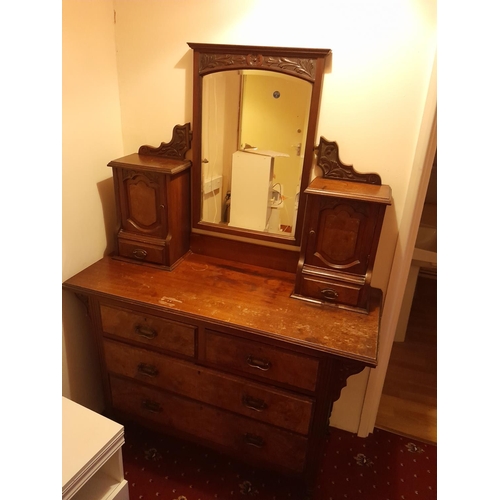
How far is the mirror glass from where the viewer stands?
4.63ft

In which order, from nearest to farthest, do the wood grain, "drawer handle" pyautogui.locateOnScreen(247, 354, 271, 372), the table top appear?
the table top
"drawer handle" pyautogui.locateOnScreen(247, 354, 271, 372)
the wood grain

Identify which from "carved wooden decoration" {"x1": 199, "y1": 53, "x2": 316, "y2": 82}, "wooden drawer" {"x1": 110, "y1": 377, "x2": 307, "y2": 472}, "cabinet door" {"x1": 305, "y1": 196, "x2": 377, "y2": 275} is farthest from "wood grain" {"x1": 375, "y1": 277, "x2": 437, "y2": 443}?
"carved wooden decoration" {"x1": 199, "y1": 53, "x2": 316, "y2": 82}

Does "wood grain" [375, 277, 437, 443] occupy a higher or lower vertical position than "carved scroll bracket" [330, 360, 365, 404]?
lower

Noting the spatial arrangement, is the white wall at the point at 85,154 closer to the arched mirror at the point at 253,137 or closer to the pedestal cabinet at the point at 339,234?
the arched mirror at the point at 253,137

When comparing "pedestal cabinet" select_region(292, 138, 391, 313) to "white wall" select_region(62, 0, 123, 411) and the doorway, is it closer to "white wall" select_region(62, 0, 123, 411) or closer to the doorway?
the doorway

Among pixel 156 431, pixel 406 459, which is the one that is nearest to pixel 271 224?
pixel 156 431

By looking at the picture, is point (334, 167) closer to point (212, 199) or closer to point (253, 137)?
point (253, 137)

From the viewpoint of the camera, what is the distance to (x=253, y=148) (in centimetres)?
150

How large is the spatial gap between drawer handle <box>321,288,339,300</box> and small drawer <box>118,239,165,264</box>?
678mm

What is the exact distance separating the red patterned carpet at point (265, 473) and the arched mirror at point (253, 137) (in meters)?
1.02

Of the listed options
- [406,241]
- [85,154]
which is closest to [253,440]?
[406,241]

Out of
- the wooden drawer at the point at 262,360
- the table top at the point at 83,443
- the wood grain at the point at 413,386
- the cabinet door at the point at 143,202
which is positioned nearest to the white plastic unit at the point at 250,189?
the cabinet door at the point at 143,202

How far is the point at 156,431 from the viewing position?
5.51ft
